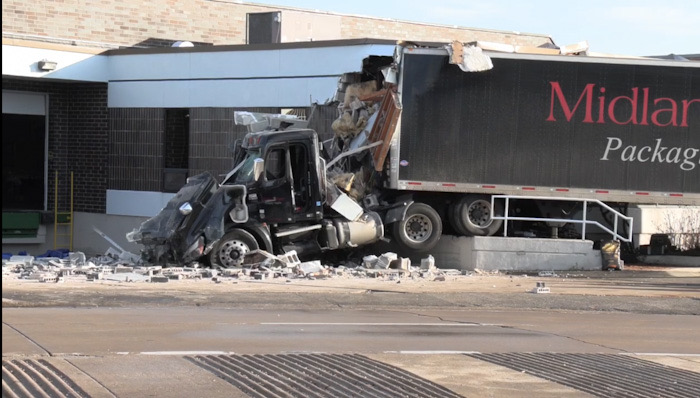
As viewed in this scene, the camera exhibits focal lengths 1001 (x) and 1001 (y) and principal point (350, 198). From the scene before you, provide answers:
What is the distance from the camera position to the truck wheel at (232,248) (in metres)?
17.6

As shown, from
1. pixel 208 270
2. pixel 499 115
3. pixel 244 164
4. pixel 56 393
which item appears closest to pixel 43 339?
pixel 56 393

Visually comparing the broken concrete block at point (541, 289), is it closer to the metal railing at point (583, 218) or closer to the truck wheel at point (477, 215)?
the metal railing at point (583, 218)

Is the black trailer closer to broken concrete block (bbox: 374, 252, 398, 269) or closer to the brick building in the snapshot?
broken concrete block (bbox: 374, 252, 398, 269)

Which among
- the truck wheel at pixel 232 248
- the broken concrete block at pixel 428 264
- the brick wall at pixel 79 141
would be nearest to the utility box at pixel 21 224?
the brick wall at pixel 79 141

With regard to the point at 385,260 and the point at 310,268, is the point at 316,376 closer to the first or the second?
the point at 310,268

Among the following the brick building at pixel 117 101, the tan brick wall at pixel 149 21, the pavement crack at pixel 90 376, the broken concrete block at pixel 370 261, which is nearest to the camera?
the pavement crack at pixel 90 376

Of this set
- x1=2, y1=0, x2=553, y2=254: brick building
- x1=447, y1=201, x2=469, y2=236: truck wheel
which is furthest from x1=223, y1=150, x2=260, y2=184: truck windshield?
x1=2, y1=0, x2=553, y2=254: brick building

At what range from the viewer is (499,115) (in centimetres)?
1922

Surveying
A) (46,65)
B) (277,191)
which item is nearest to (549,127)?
(277,191)

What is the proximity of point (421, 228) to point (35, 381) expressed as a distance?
12.8m

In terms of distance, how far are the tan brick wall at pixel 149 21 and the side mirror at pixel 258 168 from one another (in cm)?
1193

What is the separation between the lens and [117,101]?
2697cm

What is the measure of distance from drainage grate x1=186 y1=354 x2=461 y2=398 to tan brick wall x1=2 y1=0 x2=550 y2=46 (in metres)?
20.4

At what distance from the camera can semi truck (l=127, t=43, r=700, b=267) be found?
1841 cm
